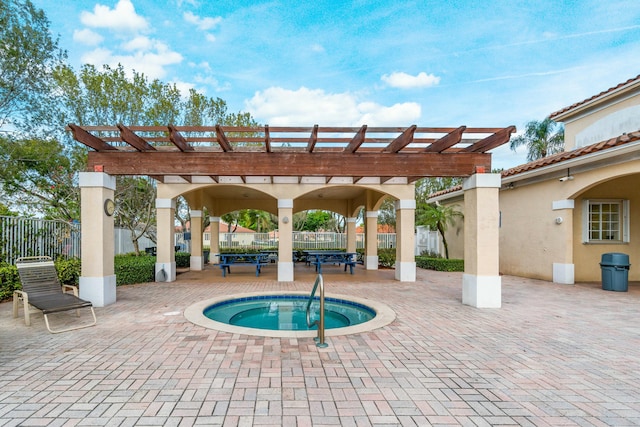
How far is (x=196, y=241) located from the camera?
14.2 metres

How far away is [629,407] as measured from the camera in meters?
2.95

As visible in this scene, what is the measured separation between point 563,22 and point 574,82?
14.8ft

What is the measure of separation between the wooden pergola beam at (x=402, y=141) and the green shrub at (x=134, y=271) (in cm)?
889

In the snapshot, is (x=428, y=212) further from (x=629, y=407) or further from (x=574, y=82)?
(x=629, y=407)

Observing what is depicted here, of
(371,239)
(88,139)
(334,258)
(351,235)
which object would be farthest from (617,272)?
(88,139)

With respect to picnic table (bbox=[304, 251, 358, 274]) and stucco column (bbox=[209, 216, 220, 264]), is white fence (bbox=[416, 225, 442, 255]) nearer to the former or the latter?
picnic table (bbox=[304, 251, 358, 274])

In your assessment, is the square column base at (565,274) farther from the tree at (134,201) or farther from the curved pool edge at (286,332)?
the tree at (134,201)

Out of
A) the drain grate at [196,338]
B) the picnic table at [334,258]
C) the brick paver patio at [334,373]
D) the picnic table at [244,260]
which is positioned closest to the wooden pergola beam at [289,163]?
the brick paver patio at [334,373]

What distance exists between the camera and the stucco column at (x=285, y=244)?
1077 centimetres

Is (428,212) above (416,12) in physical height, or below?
below

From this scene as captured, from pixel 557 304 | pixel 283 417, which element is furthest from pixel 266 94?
pixel 283 417

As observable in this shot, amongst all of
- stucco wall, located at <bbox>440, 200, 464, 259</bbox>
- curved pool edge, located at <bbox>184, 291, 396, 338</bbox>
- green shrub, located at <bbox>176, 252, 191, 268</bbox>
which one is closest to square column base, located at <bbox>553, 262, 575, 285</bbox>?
stucco wall, located at <bbox>440, 200, 464, 259</bbox>

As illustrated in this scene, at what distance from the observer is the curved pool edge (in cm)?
503

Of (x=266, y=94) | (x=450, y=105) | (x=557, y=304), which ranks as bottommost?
(x=557, y=304)
